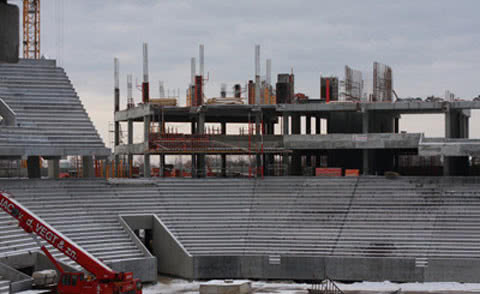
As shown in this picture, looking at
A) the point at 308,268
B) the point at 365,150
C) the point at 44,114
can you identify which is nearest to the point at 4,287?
the point at 308,268

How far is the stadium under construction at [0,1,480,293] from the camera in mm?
33250

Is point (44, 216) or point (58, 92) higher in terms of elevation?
point (58, 92)

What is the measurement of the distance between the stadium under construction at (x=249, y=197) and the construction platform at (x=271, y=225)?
67 mm

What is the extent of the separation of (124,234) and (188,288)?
17.6 feet

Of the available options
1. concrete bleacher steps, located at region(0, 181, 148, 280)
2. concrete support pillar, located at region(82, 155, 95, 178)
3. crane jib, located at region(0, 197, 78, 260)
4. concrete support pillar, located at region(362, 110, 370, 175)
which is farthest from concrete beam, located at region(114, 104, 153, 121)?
crane jib, located at region(0, 197, 78, 260)

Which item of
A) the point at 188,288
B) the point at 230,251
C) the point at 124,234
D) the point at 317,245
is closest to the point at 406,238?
the point at 317,245

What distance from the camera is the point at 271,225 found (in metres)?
37.2

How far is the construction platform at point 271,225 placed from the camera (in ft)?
109

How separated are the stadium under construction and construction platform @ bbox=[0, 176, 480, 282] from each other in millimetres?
67

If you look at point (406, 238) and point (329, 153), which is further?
point (329, 153)

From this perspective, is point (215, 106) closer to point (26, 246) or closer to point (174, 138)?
point (174, 138)

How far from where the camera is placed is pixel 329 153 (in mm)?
50750

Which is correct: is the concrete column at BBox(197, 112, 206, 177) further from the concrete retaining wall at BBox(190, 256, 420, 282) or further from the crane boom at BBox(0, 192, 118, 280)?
the crane boom at BBox(0, 192, 118, 280)

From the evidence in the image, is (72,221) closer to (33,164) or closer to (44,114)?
(33,164)
